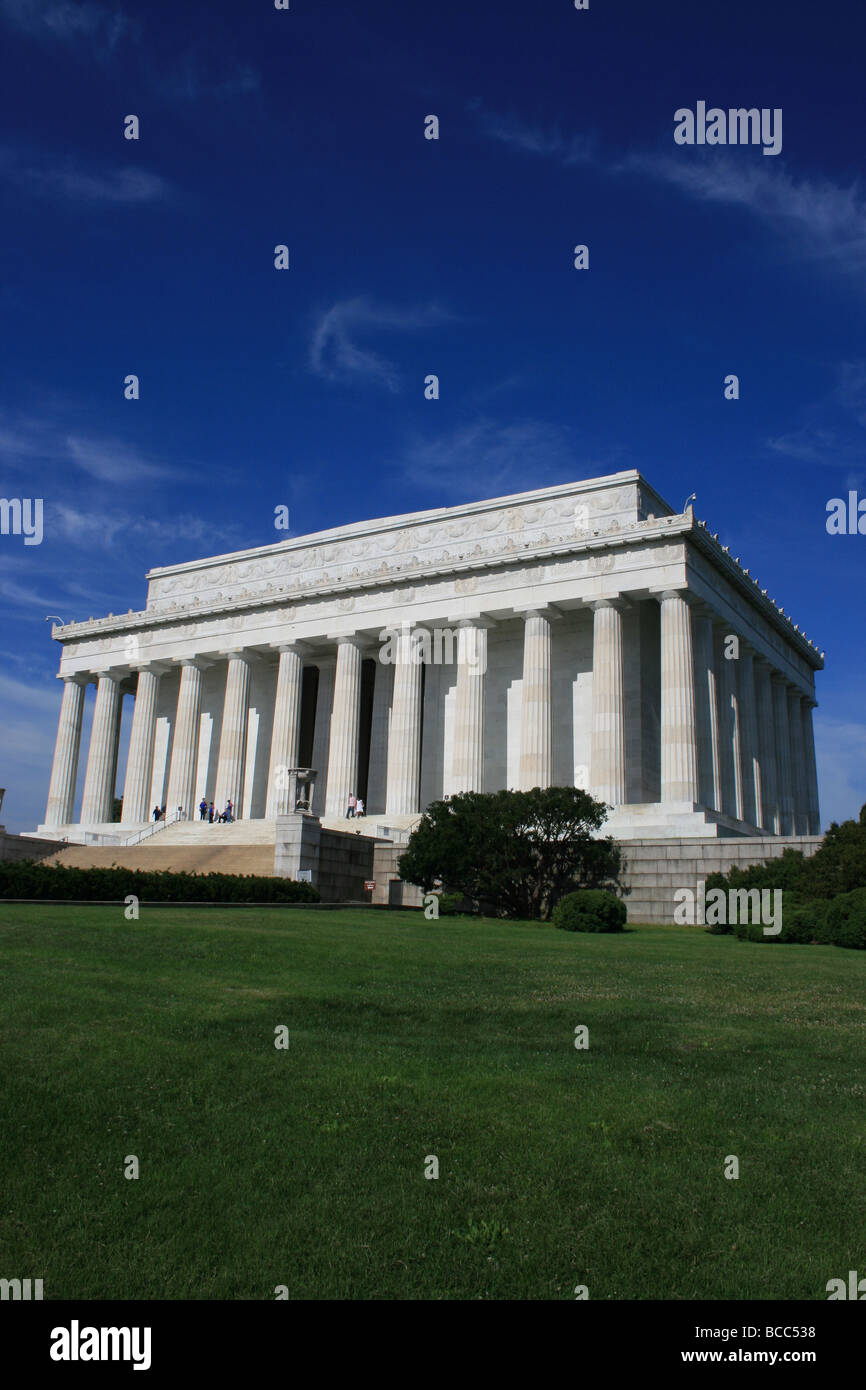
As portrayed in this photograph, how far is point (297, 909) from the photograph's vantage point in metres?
33.4

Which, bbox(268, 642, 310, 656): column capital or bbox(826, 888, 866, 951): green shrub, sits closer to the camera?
bbox(826, 888, 866, 951): green shrub

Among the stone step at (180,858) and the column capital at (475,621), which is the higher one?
the column capital at (475,621)

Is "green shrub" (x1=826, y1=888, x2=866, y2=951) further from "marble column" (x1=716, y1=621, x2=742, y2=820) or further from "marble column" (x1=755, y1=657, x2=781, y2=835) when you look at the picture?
"marble column" (x1=755, y1=657, x2=781, y2=835)

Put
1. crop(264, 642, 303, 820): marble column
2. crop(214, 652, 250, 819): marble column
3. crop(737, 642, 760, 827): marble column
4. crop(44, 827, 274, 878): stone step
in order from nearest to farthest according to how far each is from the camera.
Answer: crop(44, 827, 274, 878): stone step, crop(737, 642, 760, 827): marble column, crop(264, 642, 303, 820): marble column, crop(214, 652, 250, 819): marble column

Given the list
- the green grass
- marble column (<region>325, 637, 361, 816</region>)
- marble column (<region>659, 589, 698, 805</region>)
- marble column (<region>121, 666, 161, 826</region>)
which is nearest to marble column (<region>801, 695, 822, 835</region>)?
marble column (<region>659, 589, 698, 805</region>)

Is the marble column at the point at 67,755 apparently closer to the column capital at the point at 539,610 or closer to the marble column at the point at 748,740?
the column capital at the point at 539,610

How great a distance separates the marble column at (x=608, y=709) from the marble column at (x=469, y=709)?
645cm

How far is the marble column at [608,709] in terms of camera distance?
5153 centimetres

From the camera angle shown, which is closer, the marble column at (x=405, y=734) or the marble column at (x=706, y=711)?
the marble column at (x=706, y=711)

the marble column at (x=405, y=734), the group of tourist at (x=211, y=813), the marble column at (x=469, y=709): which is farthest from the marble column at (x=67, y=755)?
the marble column at (x=469, y=709)

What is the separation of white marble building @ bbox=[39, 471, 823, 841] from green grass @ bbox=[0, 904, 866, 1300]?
3422cm

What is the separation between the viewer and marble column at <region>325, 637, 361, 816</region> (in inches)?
2382

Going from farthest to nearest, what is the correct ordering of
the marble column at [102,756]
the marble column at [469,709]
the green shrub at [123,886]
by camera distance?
the marble column at [102,756] < the marble column at [469,709] < the green shrub at [123,886]
